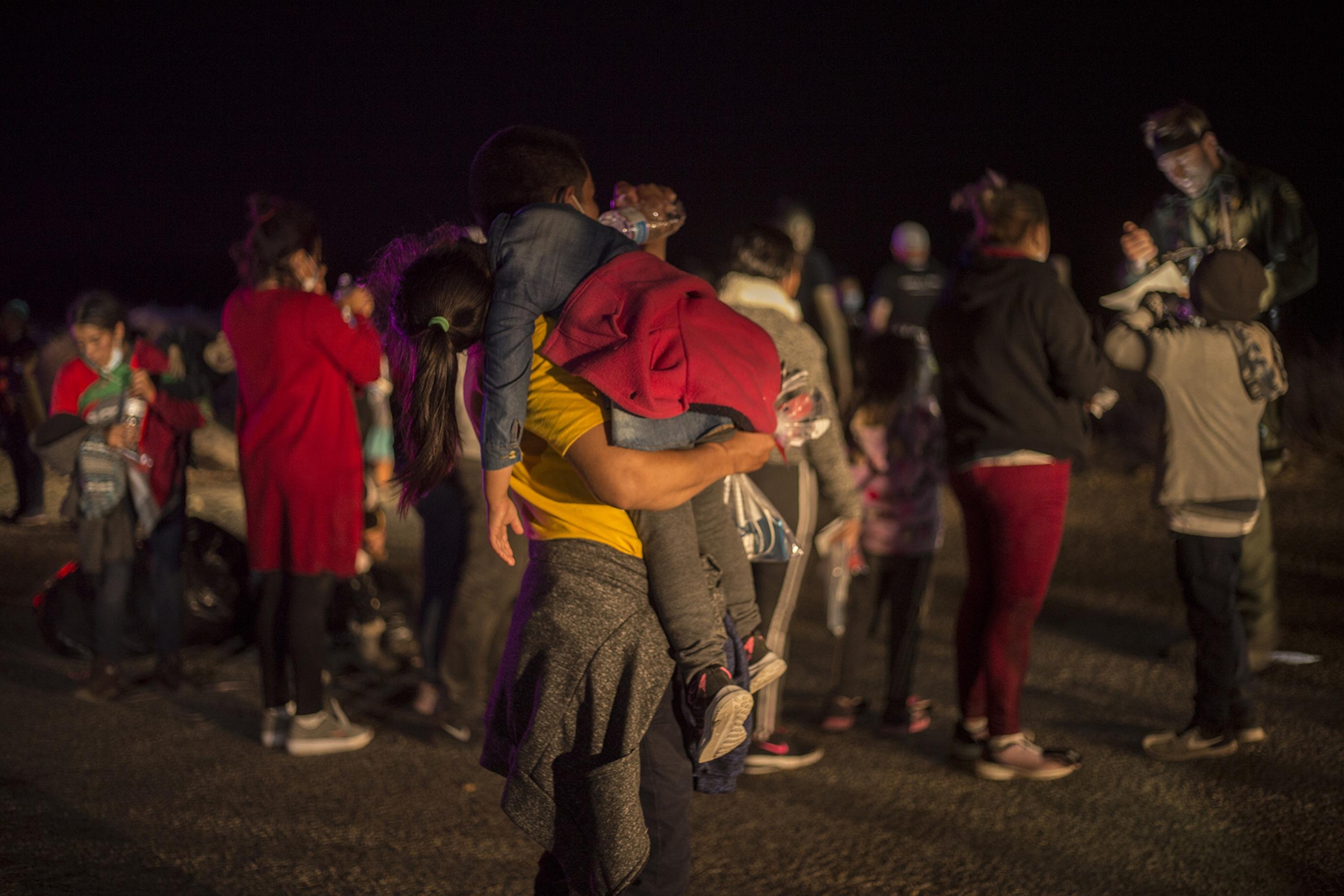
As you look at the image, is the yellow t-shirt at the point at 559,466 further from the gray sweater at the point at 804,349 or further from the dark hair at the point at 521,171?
the gray sweater at the point at 804,349

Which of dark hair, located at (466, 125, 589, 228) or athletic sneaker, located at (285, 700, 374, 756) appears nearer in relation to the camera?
dark hair, located at (466, 125, 589, 228)

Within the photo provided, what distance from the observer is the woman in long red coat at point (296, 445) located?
421 cm

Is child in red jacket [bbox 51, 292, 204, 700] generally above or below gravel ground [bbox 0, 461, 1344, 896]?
above

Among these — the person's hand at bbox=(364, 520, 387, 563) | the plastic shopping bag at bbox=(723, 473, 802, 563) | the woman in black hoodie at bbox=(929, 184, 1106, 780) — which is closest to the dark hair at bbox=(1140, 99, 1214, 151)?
the woman in black hoodie at bbox=(929, 184, 1106, 780)

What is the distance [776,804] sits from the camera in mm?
3918

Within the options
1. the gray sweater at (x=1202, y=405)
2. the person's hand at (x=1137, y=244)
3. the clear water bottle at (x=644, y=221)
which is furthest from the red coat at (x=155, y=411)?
the person's hand at (x=1137, y=244)

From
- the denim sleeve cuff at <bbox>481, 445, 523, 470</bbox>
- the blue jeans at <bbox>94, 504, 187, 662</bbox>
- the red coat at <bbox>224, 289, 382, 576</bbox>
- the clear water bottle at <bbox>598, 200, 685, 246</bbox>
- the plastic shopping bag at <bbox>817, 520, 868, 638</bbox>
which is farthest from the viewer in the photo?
the blue jeans at <bbox>94, 504, 187, 662</bbox>

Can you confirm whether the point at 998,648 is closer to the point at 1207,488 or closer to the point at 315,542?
the point at 1207,488

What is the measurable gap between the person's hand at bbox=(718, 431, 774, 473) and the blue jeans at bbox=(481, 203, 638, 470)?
0.41 m

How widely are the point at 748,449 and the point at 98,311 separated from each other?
376 centimetres

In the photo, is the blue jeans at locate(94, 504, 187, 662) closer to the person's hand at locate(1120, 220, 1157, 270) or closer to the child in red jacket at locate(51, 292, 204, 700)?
the child in red jacket at locate(51, 292, 204, 700)

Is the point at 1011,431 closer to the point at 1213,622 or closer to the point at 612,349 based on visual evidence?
the point at 1213,622

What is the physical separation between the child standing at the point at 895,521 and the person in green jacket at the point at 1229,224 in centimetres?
105

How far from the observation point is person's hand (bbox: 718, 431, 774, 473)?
2.20 metres
